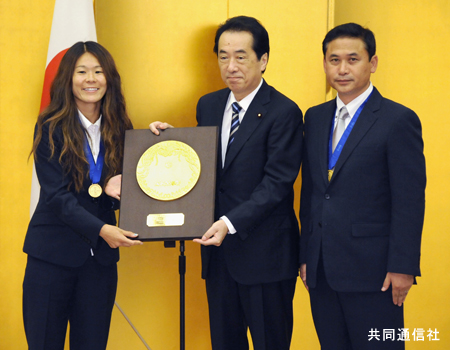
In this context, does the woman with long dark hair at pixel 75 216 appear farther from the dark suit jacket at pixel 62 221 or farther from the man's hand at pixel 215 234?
the man's hand at pixel 215 234

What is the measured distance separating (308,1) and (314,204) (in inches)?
70.6

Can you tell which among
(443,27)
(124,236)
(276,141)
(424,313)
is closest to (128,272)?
(124,236)

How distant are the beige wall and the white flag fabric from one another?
25 cm

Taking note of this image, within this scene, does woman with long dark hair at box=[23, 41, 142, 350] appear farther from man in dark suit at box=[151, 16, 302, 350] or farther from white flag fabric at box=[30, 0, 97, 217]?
white flag fabric at box=[30, 0, 97, 217]

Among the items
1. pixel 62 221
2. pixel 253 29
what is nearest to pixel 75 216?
pixel 62 221

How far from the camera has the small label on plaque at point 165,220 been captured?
203 cm

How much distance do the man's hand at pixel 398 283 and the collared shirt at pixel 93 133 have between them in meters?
1.40

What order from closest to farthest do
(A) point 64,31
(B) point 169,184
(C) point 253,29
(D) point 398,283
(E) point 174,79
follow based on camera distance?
(D) point 398,283, (B) point 169,184, (C) point 253,29, (A) point 64,31, (E) point 174,79

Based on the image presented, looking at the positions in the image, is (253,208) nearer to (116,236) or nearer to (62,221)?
(116,236)

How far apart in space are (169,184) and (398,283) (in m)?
1.05

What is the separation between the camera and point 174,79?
3.27 metres

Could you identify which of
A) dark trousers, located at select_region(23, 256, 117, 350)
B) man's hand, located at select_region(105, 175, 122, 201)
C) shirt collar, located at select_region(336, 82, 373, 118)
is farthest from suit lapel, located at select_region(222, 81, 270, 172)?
dark trousers, located at select_region(23, 256, 117, 350)

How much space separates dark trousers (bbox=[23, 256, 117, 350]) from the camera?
6.81 feet

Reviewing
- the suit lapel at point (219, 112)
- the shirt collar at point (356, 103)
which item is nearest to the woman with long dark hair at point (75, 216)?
the suit lapel at point (219, 112)
